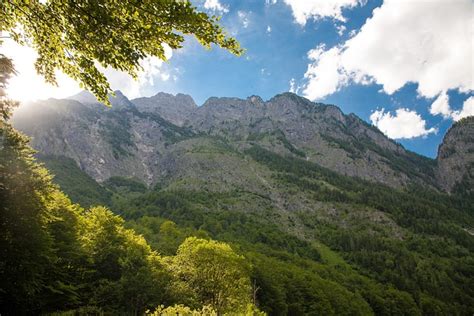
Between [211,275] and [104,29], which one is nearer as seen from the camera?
[104,29]

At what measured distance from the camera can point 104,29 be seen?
1016cm

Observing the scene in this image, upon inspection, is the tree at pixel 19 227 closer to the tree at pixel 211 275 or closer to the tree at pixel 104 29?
the tree at pixel 104 29

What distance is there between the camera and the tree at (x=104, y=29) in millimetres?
9617

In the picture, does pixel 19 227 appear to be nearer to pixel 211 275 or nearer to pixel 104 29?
pixel 104 29

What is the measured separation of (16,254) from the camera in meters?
28.3

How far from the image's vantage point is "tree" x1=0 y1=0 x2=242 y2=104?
962 centimetres

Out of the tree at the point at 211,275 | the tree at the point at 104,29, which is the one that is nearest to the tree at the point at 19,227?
the tree at the point at 104,29

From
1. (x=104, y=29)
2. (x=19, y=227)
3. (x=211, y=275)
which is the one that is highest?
(x=104, y=29)

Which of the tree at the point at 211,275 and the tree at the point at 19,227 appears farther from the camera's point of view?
the tree at the point at 211,275

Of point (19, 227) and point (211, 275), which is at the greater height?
point (19, 227)

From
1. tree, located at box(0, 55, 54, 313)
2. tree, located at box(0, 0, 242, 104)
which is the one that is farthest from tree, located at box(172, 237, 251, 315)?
tree, located at box(0, 0, 242, 104)

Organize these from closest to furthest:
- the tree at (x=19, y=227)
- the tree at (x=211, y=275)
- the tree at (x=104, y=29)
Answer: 1. the tree at (x=104, y=29)
2. the tree at (x=19, y=227)
3. the tree at (x=211, y=275)

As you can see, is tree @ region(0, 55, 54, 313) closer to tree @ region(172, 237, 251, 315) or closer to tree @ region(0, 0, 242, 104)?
tree @ region(0, 0, 242, 104)

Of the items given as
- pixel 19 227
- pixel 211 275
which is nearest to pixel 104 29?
pixel 19 227
